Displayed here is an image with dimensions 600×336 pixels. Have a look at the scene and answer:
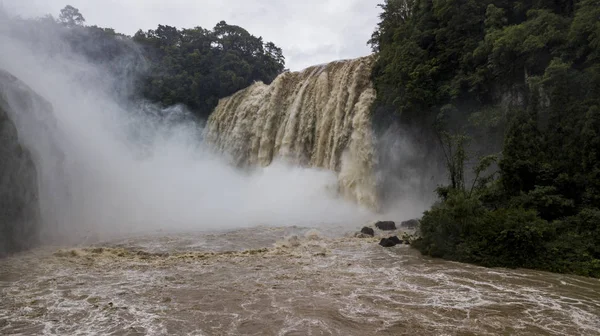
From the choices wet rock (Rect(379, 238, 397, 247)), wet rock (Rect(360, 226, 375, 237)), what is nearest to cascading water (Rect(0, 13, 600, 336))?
wet rock (Rect(379, 238, 397, 247))

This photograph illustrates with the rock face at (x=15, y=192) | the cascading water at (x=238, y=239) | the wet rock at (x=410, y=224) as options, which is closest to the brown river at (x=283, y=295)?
the cascading water at (x=238, y=239)

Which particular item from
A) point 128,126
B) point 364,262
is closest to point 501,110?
point 364,262

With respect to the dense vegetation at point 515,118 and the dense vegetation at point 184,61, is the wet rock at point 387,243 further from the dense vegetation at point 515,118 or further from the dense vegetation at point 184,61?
the dense vegetation at point 184,61

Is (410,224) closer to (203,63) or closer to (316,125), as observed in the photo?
(316,125)

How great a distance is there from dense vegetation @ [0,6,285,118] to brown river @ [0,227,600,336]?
28.4 metres

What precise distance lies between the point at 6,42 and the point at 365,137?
62.8 ft

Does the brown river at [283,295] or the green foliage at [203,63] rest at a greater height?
the green foliage at [203,63]

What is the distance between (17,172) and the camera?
13055 mm

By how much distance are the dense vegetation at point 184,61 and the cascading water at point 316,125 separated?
8934mm

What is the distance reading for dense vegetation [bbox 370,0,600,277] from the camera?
10406mm

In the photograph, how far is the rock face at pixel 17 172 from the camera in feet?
40.7

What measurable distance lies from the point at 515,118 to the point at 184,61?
34.8 meters

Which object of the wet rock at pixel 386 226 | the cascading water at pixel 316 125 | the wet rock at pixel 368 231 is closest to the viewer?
the wet rock at pixel 368 231

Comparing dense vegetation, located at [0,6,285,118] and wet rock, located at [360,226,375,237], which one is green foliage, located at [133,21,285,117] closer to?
dense vegetation, located at [0,6,285,118]
